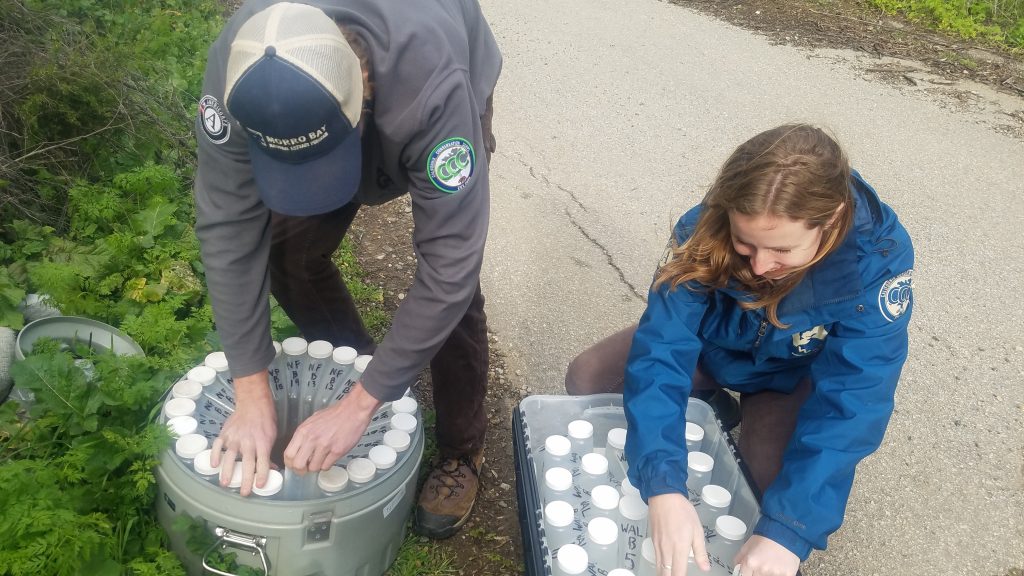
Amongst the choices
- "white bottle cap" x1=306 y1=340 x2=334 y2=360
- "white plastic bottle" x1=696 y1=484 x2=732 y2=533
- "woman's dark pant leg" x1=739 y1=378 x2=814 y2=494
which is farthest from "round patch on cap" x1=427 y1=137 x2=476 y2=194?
"woman's dark pant leg" x1=739 y1=378 x2=814 y2=494

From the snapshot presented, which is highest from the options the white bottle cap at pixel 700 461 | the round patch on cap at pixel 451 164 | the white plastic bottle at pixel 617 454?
the round patch on cap at pixel 451 164

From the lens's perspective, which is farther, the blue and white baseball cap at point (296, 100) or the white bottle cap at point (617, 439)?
the white bottle cap at point (617, 439)

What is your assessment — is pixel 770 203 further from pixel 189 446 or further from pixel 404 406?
pixel 189 446

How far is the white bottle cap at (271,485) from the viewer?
5.31ft

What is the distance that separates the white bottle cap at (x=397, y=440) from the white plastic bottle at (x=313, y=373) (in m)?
0.26

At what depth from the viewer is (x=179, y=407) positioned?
5.81 ft

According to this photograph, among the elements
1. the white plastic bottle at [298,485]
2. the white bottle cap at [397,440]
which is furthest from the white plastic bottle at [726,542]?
the white plastic bottle at [298,485]

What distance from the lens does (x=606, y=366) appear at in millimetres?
2406

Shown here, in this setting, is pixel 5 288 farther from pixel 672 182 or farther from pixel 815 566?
pixel 672 182

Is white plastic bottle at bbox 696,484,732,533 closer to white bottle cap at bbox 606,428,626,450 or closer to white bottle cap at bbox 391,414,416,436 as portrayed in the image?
white bottle cap at bbox 606,428,626,450

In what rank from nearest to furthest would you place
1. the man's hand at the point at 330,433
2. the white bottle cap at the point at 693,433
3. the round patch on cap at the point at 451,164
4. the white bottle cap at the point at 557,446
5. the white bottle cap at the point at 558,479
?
the round patch on cap at the point at 451,164 → the man's hand at the point at 330,433 → the white bottle cap at the point at 558,479 → the white bottle cap at the point at 557,446 → the white bottle cap at the point at 693,433

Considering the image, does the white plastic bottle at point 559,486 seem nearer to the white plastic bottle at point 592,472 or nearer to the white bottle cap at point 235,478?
the white plastic bottle at point 592,472

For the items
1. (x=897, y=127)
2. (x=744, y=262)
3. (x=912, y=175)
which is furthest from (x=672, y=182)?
(x=744, y=262)

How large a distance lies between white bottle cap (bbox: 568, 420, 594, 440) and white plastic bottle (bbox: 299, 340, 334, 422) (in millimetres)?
646
